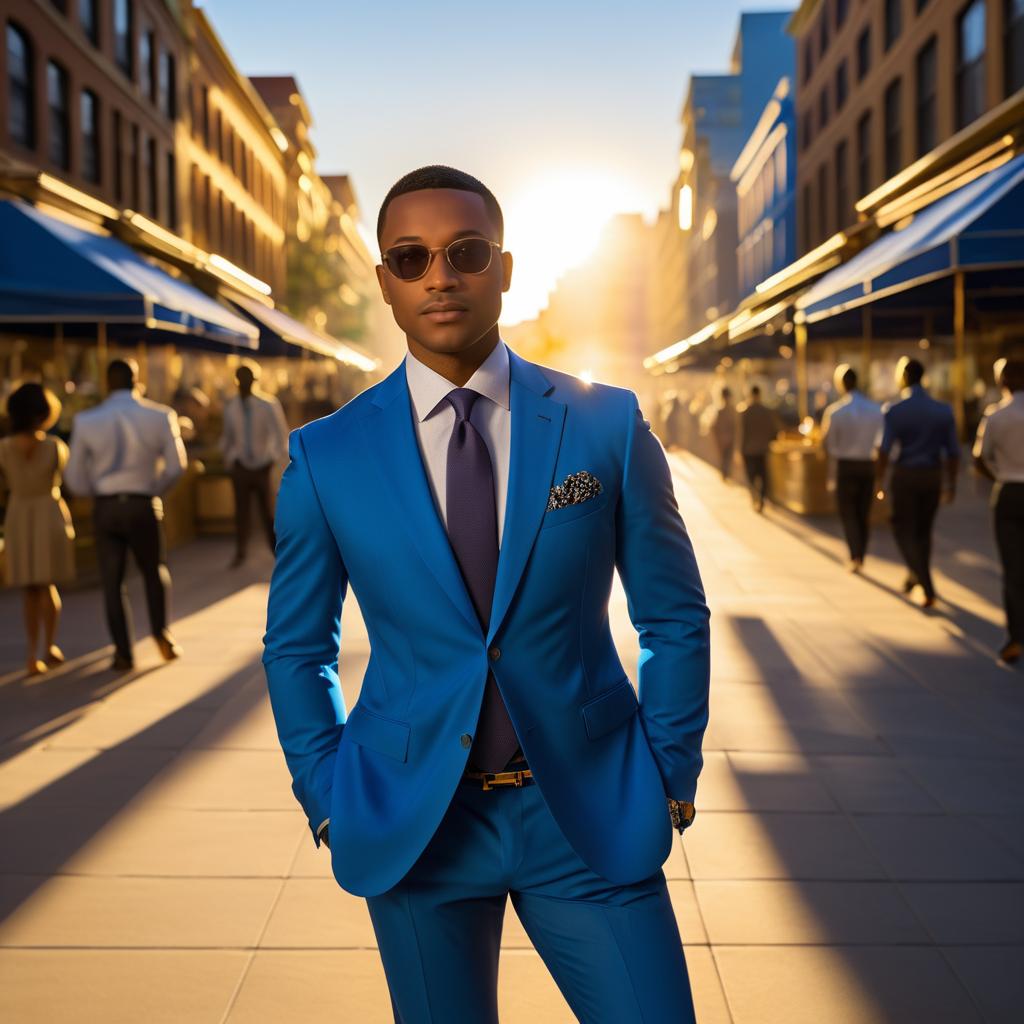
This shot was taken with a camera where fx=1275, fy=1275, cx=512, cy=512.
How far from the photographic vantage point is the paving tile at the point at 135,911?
3.95m

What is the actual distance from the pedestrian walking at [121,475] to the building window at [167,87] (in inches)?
1121

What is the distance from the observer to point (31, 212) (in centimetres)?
1386

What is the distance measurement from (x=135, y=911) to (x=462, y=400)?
275cm

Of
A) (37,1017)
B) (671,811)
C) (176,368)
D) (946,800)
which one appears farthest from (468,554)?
(176,368)

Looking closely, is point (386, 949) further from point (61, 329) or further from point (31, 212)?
→ point (61, 329)

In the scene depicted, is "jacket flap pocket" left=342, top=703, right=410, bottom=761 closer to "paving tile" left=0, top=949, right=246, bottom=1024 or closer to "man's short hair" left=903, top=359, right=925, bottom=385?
"paving tile" left=0, top=949, right=246, bottom=1024

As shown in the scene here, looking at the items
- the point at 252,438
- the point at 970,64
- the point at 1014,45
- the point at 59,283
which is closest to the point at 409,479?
the point at 252,438

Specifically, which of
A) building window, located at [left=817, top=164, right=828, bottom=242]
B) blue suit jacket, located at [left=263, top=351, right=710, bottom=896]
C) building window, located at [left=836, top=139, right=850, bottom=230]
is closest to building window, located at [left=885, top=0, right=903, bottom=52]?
building window, located at [left=836, top=139, right=850, bottom=230]

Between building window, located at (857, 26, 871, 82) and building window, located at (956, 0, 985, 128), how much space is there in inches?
349

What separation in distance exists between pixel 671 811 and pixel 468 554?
56 cm

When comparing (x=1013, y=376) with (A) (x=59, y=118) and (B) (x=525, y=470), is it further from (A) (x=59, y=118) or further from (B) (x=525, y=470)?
(A) (x=59, y=118)

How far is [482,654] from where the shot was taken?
2025 millimetres

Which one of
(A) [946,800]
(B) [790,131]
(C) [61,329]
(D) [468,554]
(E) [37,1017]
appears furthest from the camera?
(B) [790,131]

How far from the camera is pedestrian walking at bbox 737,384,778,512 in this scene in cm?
1941
